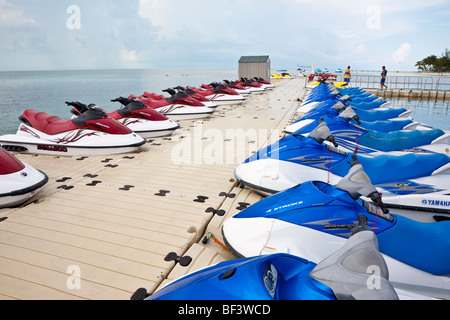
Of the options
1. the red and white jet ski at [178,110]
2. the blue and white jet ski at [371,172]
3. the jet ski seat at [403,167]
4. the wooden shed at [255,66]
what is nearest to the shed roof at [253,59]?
the wooden shed at [255,66]

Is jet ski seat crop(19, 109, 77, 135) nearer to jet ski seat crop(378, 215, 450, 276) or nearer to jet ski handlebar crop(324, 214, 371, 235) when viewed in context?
jet ski handlebar crop(324, 214, 371, 235)

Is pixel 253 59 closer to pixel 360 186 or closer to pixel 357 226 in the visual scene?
pixel 360 186

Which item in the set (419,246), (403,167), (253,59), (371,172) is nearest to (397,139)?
(403,167)

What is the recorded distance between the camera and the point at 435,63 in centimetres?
5562

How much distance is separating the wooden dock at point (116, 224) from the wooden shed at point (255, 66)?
70.5ft

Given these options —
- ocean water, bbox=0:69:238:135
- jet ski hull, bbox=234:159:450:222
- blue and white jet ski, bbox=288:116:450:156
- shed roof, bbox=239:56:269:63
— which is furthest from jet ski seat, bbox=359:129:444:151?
shed roof, bbox=239:56:269:63

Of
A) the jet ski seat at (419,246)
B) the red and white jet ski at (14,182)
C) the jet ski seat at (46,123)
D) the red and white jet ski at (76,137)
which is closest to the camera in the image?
the jet ski seat at (419,246)

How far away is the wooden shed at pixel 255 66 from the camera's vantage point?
82.1 ft

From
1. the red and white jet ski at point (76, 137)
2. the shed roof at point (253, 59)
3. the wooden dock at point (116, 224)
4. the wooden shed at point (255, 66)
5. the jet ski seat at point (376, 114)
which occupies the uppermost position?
the shed roof at point (253, 59)

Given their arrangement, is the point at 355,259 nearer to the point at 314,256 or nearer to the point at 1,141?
the point at 314,256

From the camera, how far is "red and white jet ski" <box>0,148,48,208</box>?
305 centimetres

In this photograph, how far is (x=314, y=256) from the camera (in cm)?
204

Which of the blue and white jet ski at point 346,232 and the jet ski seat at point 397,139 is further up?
the jet ski seat at point 397,139

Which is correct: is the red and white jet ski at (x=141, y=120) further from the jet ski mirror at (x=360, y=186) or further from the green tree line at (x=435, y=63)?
the green tree line at (x=435, y=63)
